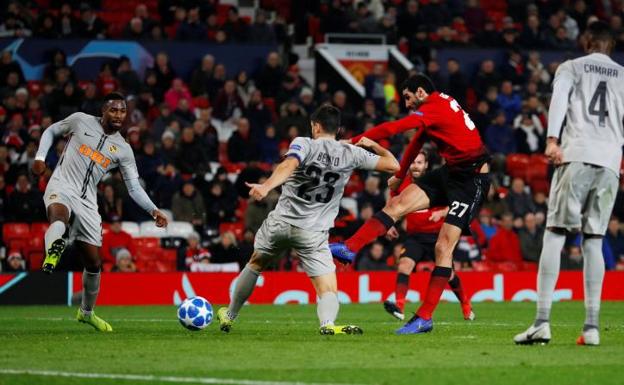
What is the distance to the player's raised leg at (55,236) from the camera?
11.2 meters

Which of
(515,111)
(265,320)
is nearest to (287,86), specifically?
(515,111)

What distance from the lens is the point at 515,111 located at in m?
26.6

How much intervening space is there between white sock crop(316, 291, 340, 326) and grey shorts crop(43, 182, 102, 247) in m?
2.56

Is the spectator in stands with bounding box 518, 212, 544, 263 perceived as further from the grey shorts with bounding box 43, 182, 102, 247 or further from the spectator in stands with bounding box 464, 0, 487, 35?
the grey shorts with bounding box 43, 182, 102, 247

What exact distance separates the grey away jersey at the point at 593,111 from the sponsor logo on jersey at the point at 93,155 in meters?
4.81

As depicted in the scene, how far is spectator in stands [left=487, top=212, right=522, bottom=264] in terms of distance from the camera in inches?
880

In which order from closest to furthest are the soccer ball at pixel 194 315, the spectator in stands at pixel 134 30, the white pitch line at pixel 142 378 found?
the white pitch line at pixel 142 378, the soccer ball at pixel 194 315, the spectator in stands at pixel 134 30

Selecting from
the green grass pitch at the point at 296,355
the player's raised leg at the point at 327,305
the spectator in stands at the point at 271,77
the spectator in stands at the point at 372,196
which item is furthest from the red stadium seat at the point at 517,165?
the player's raised leg at the point at 327,305

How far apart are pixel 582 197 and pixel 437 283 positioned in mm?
2362

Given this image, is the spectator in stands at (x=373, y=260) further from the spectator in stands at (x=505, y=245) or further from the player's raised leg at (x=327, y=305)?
the player's raised leg at (x=327, y=305)

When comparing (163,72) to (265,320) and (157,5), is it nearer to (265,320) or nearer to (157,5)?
(157,5)

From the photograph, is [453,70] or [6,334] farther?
[453,70]

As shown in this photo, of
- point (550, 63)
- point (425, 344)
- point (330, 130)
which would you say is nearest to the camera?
point (425, 344)

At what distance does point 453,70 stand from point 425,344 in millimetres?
16745
